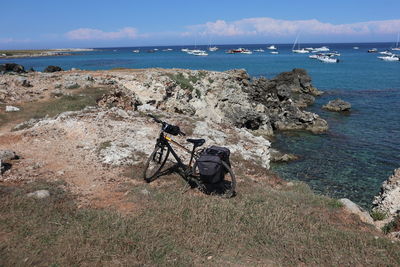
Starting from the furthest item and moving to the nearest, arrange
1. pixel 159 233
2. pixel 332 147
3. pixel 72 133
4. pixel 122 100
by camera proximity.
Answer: pixel 332 147 → pixel 122 100 → pixel 72 133 → pixel 159 233

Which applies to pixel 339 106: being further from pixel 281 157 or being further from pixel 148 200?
pixel 148 200

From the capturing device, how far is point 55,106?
2194cm

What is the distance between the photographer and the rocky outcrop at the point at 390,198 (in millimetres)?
12616

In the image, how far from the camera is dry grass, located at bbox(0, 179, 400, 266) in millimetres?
6500

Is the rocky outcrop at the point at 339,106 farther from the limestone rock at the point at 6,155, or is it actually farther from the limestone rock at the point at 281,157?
the limestone rock at the point at 6,155

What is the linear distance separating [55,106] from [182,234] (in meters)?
18.2

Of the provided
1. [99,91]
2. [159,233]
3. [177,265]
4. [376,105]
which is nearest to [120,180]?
[159,233]

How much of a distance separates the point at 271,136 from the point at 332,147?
6.56 meters

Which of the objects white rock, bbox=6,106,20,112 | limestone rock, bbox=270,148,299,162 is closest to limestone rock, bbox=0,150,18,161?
white rock, bbox=6,106,20,112

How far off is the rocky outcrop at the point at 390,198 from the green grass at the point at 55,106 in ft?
62.2

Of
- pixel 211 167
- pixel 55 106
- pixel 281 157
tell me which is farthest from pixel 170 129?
pixel 281 157

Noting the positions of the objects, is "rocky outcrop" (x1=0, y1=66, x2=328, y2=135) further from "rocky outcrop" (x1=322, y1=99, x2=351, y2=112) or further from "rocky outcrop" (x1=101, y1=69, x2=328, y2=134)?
"rocky outcrop" (x1=322, y1=99, x2=351, y2=112)

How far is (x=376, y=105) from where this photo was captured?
47.8 metres

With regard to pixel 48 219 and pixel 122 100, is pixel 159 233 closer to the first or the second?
pixel 48 219
